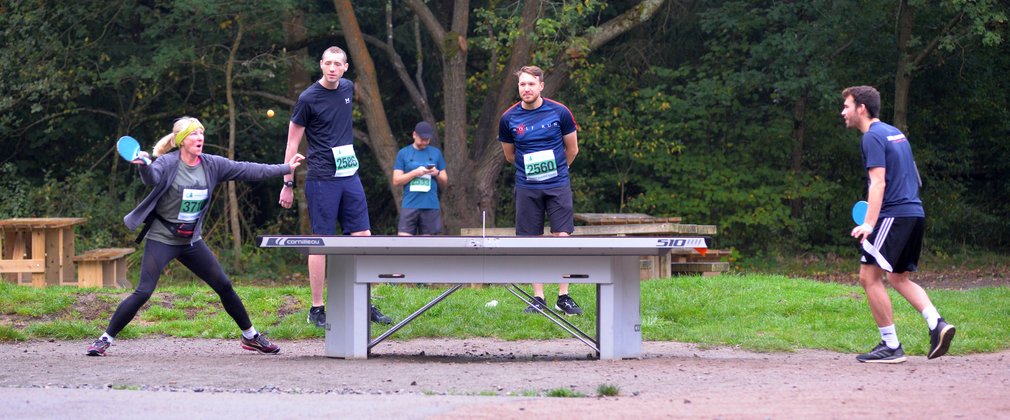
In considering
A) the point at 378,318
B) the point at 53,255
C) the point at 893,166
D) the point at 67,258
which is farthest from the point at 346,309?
the point at 67,258

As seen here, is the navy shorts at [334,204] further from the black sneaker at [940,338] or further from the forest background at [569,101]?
the forest background at [569,101]

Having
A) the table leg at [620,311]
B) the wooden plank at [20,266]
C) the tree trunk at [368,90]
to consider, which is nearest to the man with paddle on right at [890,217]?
the table leg at [620,311]

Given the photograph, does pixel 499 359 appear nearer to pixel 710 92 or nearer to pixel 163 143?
pixel 163 143

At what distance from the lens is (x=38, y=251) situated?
14.8 meters

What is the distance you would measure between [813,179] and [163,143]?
56.1ft

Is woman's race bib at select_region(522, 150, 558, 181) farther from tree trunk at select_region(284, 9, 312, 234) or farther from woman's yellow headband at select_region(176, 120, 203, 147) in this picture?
tree trunk at select_region(284, 9, 312, 234)

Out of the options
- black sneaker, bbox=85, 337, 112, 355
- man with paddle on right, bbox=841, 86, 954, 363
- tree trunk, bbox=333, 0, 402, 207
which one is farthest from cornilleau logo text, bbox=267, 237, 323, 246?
tree trunk, bbox=333, 0, 402, 207

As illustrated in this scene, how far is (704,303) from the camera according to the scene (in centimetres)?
1173

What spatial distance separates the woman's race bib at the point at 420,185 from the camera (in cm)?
1391

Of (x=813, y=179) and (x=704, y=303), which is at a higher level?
(x=813, y=179)

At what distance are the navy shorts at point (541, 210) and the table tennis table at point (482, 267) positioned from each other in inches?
59.6

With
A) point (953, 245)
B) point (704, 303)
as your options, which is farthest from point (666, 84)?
point (704, 303)

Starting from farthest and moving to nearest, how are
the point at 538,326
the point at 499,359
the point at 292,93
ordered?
the point at 292,93 → the point at 538,326 → the point at 499,359

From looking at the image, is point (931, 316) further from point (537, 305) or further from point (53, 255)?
point (53, 255)
